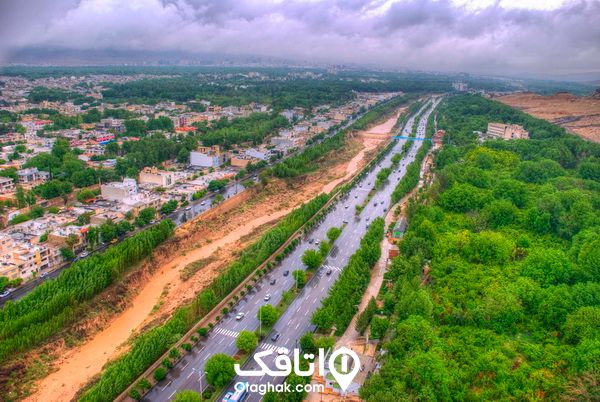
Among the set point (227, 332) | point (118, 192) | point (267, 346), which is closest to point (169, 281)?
point (227, 332)

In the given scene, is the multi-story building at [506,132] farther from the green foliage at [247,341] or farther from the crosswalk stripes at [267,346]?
the green foliage at [247,341]

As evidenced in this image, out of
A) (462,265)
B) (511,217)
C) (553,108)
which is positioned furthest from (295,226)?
(553,108)

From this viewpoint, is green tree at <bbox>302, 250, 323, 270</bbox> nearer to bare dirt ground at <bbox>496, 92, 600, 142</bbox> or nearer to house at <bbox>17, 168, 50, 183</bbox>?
house at <bbox>17, 168, 50, 183</bbox>

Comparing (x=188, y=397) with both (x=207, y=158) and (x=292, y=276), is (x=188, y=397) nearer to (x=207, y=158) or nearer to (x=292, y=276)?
(x=292, y=276)

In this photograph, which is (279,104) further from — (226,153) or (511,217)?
(511,217)

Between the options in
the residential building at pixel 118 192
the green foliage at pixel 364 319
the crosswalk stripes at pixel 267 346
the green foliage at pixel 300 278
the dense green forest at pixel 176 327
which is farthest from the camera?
the residential building at pixel 118 192

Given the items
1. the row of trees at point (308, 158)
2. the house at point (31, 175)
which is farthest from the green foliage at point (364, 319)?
the house at point (31, 175)
